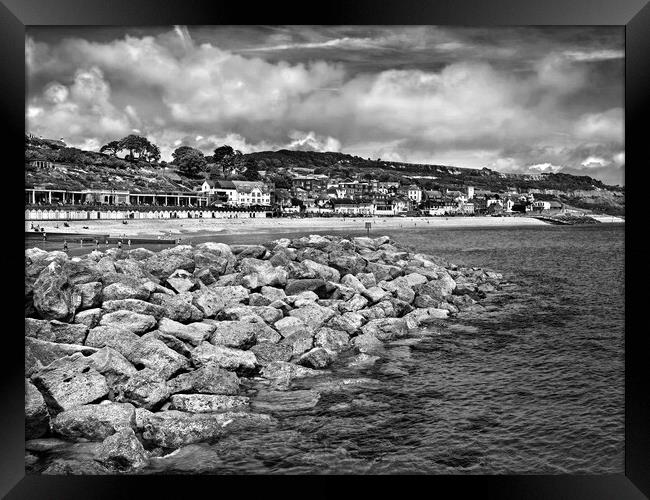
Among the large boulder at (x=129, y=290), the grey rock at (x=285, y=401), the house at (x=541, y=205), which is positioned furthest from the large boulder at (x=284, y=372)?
the house at (x=541, y=205)

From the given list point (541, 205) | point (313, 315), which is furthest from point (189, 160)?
point (541, 205)

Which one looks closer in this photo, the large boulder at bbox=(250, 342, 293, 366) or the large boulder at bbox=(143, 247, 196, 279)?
the large boulder at bbox=(250, 342, 293, 366)

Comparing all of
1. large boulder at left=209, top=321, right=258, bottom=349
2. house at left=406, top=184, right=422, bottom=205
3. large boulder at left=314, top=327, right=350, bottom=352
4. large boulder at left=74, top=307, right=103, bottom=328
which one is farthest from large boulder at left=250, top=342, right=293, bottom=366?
house at left=406, top=184, right=422, bottom=205

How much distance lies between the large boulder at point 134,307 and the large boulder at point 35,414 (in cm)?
188

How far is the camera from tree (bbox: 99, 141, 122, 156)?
6.43 meters

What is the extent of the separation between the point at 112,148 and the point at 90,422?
3.31 meters

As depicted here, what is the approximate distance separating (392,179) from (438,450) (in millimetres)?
4627

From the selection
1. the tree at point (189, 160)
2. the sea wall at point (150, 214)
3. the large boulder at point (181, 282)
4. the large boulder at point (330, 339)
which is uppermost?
the tree at point (189, 160)

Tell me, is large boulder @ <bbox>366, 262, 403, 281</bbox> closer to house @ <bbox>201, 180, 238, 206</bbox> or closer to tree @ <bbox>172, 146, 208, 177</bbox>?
house @ <bbox>201, 180, 238, 206</bbox>

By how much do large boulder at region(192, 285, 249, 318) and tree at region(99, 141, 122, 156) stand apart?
7.55 ft

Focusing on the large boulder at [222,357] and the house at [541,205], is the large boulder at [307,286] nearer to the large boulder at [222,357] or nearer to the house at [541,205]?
the large boulder at [222,357]

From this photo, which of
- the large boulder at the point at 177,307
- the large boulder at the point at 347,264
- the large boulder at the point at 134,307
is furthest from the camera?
the large boulder at the point at 347,264

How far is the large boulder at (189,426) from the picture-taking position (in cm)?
495

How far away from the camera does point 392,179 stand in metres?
8.52
